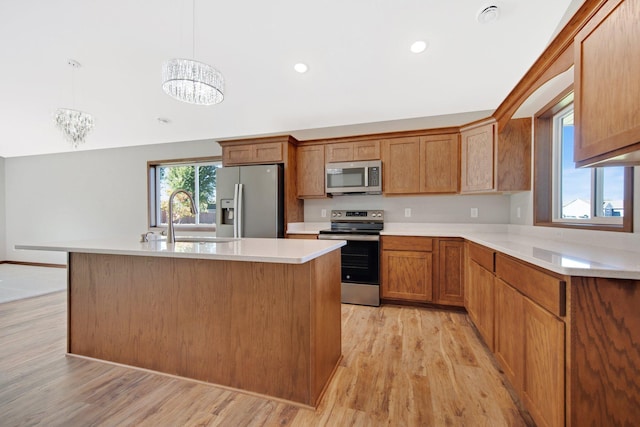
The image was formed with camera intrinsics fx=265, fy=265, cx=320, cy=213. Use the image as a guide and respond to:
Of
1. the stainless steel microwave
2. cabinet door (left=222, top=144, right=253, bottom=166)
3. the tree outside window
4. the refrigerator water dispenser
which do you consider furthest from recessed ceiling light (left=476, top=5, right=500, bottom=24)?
the tree outside window

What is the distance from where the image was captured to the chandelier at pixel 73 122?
9.81 feet

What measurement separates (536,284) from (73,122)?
4455 millimetres

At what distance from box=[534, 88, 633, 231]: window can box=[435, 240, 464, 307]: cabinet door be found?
0.78 m

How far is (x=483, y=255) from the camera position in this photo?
2.13 metres

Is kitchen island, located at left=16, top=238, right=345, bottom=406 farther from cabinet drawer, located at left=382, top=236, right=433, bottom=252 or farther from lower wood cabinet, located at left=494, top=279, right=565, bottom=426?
cabinet drawer, located at left=382, top=236, right=433, bottom=252

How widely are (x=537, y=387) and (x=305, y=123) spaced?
369 cm

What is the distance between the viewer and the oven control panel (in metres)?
3.70

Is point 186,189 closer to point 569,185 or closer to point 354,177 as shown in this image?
point 354,177

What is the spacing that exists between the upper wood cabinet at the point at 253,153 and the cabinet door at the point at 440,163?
6.10 ft

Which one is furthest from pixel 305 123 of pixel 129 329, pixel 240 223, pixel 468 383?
pixel 468 383

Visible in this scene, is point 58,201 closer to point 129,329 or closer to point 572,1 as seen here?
point 129,329

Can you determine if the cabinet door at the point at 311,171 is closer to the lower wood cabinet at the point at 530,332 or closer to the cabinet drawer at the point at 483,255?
the cabinet drawer at the point at 483,255

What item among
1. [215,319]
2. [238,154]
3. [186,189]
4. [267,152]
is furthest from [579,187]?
[186,189]

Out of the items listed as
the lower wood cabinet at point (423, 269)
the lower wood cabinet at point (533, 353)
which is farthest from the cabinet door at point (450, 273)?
the lower wood cabinet at point (533, 353)
